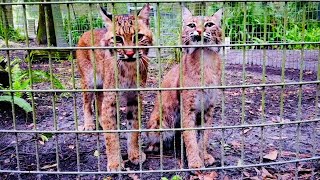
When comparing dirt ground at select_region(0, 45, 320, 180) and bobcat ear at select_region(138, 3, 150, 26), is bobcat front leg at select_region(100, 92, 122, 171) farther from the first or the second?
bobcat ear at select_region(138, 3, 150, 26)

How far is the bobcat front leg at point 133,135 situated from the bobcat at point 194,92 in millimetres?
190

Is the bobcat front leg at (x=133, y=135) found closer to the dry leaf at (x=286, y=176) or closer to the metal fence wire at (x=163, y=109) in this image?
the metal fence wire at (x=163, y=109)

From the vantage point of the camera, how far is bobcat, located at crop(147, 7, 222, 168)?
3367 millimetres

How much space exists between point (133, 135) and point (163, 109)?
1.35ft

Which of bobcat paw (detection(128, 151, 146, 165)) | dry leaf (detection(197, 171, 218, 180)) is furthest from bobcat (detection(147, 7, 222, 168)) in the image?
bobcat paw (detection(128, 151, 146, 165))

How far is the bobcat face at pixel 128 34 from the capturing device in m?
3.02

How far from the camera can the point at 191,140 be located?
343cm

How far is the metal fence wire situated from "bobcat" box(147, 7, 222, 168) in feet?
0.20

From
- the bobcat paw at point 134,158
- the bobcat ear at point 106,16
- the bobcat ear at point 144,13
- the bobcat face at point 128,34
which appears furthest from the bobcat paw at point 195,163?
the bobcat ear at point 106,16

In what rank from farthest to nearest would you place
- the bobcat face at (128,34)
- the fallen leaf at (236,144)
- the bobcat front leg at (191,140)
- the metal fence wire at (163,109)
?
the fallen leaf at (236,144), the bobcat front leg at (191,140), the bobcat face at (128,34), the metal fence wire at (163,109)

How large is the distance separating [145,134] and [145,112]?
1226 millimetres

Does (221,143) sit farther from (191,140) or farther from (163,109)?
(163,109)

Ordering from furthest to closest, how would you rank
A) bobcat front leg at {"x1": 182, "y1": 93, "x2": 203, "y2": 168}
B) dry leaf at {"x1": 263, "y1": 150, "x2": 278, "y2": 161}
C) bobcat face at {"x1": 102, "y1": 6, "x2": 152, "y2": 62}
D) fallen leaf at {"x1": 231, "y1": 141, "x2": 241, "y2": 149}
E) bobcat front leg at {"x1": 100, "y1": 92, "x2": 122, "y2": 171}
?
fallen leaf at {"x1": 231, "y1": 141, "x2": 241, "y2": 149} → dry leaf at {"x1": 263, "y1": 150, "x2": 278, "y2": 161} → bobcat front leg at {"x1": 182, "y1": 93, "x2": 203, "y2": 168} → bobcat front leg at {"x1": 100, "y1": 92, "x2": 122, "y2": 171} → bobcat face at {"x1": 102, "y1": 6, "x2": 152, "y2": 62}

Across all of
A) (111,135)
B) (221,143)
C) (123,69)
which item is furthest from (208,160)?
(123,69)
